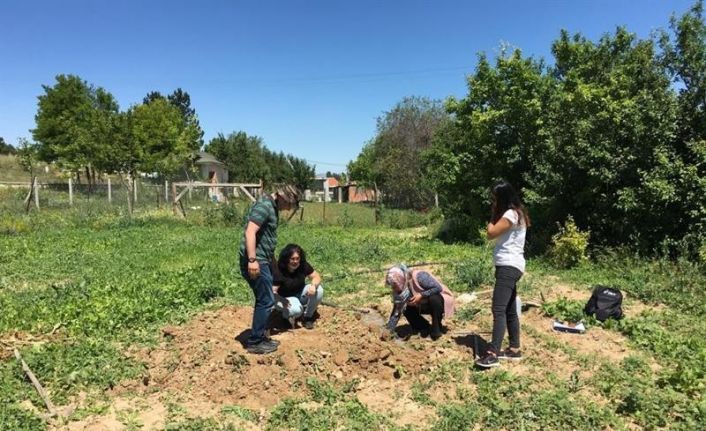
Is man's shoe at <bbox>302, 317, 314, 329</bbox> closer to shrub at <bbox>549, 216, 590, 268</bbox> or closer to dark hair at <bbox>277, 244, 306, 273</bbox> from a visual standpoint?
dark hair at <bbox>277, 244, 306, 273</bbox>

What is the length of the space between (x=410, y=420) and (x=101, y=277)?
6.55 metres

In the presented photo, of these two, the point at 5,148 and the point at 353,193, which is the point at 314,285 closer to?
the point at 353,193

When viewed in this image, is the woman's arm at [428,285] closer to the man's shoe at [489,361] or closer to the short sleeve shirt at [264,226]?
the man's shoe at [489,361]

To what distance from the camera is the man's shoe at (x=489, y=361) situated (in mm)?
4698

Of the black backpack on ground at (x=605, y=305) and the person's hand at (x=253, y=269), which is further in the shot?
the black backpack on ground at (x=605, y=305)

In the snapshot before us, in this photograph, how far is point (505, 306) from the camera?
4.71 meters

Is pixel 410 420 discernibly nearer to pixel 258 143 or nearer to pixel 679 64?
pixel 679 64

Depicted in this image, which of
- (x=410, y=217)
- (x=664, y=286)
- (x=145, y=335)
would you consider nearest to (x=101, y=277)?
(x=145, y=335)

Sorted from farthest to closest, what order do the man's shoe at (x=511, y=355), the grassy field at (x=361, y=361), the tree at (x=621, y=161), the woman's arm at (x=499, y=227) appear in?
the tree at (x=621, y=161) < the man's shoe at (x=511, y=355) < the woman's arm at (x=499, y=227) < the grassy field at (x=361, y=361)

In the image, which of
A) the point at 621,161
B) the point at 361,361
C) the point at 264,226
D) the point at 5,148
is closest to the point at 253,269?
the point at 264,226

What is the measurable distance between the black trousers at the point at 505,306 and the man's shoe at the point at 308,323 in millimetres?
1984

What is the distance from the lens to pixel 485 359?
4.74m

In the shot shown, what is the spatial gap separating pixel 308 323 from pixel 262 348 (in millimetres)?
971

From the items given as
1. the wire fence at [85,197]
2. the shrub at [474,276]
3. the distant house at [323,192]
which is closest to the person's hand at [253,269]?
the shrub at [474,276]
